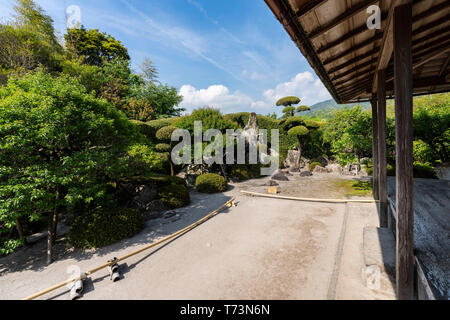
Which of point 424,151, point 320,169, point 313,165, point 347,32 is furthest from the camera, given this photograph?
point 313,165

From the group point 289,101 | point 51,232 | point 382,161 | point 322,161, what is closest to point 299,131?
point 322,161

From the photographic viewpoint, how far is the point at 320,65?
314 centimetres

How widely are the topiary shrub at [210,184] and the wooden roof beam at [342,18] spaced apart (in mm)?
8596

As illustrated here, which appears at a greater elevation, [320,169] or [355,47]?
[355,47]

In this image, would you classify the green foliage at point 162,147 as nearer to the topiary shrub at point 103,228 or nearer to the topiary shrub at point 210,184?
the topiary shrub at point 210,184

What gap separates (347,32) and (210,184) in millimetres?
8720

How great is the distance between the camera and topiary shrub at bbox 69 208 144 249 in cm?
482

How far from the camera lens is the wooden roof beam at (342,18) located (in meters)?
1.99

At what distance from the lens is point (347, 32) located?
2.55 meters

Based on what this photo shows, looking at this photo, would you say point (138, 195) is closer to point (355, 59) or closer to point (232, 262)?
point (232, 262)

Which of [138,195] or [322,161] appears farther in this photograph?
[322,161]

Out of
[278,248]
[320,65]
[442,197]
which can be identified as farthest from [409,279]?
[442,197]

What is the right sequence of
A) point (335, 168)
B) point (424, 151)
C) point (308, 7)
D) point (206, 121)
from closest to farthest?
1. point (308, 7)
2. point (424, 151)
3. point (206, 121)
4. point (335, 168)
